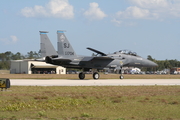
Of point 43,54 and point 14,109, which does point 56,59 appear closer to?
point 43,54

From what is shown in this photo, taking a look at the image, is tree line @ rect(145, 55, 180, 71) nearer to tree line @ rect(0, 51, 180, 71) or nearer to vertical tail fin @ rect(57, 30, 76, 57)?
tree line @ rect(0, 51, 180, 71)

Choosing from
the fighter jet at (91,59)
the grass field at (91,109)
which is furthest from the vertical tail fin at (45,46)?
the grass field at (91,109)

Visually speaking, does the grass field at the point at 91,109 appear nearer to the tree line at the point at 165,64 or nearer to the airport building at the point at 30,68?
the airport building at the point at 30,68

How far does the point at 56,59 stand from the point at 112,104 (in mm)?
18744

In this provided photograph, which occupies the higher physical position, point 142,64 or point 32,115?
point 142,64

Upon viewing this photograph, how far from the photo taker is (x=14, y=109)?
1200 cm

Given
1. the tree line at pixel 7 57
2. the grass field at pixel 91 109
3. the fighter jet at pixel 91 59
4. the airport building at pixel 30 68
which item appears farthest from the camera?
the tree line at pixel 7 57

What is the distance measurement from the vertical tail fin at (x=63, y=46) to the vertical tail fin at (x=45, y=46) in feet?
3.62

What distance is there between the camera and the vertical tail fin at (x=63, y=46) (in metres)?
32.8

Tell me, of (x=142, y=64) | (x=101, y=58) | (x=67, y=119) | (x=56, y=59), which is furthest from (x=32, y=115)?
(x=142, y=64)

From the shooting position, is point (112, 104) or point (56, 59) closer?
point (112, 104)

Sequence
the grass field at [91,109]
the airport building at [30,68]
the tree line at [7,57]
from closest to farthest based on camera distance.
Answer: the grass field at [91,109] → the airport building at [30,68] → the tree line at [7,57]

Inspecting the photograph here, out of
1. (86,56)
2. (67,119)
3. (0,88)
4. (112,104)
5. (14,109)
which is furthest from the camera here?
(86,56)

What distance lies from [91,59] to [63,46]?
338cm
